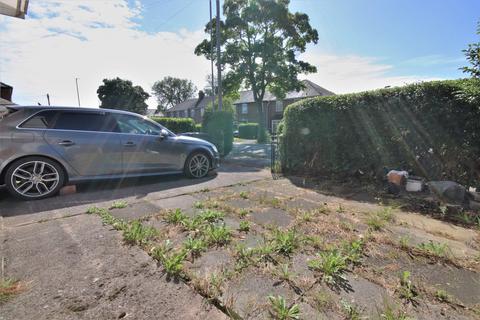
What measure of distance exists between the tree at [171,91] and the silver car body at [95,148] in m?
67.0

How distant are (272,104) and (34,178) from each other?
31.1m

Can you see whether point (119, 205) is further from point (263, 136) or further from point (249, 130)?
point (249, 130)

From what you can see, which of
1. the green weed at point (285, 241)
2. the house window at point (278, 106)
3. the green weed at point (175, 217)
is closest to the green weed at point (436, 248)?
the green weed at point (285, 241)

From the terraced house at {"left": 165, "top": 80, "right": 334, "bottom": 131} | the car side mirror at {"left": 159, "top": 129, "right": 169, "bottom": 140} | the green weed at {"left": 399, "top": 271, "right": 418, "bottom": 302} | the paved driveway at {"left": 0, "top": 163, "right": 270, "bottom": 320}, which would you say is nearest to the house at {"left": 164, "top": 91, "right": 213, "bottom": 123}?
the terraced house at {"left": 165, "top": 80, "right": 334, "bottom": 131}

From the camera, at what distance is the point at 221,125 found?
1063 cm

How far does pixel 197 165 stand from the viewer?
19.4 feet

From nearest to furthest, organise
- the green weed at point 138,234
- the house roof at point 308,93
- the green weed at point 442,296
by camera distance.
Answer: the green weed at point 442,296 < the green weed at point 138,234 < the house roof at point 308,93

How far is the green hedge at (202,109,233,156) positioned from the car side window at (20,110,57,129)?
635 cm

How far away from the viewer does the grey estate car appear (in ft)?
13.3

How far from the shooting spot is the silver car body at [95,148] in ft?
13.3

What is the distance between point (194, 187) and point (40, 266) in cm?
298

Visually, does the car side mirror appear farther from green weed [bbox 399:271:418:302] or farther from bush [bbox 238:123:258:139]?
bush [bbox 238:123:258:139]

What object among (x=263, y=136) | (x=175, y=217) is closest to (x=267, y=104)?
(x=263, y=136)

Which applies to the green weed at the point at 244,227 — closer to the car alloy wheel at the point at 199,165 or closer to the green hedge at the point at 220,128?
the car alloy wheel at the point at 199,165
